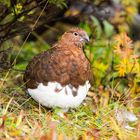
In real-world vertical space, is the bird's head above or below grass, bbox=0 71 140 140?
above

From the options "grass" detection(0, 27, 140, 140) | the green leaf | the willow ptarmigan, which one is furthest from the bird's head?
the green leaf

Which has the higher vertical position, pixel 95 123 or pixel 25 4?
pixel 25 4

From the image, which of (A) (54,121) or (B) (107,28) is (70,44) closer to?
(A) (54,121)

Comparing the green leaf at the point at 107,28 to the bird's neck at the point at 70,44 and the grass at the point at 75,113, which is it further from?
the bird's neck at the point at 70,44

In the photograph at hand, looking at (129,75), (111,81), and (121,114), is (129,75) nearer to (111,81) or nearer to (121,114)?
(111,81)

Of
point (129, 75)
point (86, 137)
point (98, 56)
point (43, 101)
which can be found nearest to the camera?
point (86, 137)

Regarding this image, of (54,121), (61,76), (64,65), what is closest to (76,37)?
(64,65)

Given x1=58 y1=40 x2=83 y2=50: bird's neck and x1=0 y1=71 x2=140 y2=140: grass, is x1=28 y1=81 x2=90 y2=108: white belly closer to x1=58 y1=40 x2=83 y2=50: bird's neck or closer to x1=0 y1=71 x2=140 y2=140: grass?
x1=0 y1=71 x2=140 y2=140: grass

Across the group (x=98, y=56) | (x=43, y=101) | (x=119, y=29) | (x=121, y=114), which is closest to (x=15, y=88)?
(x=43, y=101)
